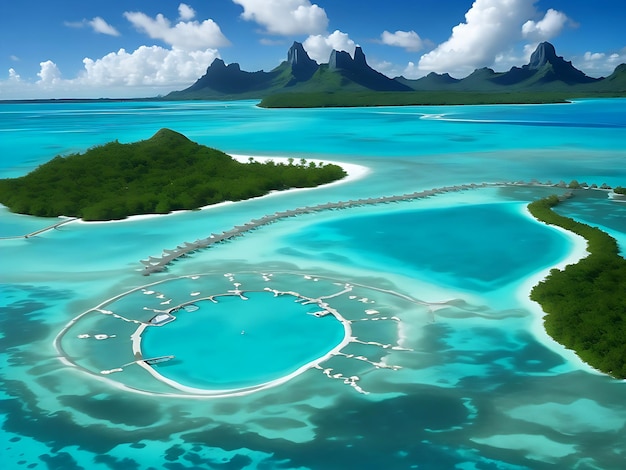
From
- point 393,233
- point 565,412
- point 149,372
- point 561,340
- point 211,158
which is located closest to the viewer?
point 565,412

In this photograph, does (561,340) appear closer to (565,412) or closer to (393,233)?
(565,412)

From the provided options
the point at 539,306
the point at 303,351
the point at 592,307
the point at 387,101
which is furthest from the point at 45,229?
the point at 387,101

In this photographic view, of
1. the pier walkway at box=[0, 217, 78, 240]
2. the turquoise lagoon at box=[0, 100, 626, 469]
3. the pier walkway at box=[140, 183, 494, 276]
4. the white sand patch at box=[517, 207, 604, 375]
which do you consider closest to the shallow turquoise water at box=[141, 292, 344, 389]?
the turquoise lagoon at box=[0, 100, 626, 469]

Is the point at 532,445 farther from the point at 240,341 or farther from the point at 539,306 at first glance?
the point at 240,341

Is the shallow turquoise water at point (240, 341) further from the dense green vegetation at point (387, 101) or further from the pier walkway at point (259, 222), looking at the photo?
the dense green vegetation at point (387, 101)

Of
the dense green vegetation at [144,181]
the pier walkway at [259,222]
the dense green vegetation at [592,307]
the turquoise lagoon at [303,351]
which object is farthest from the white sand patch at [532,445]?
the dense green vegetation at [144,181]

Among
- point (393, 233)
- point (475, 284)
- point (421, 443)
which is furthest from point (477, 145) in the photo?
point (421, 443)
